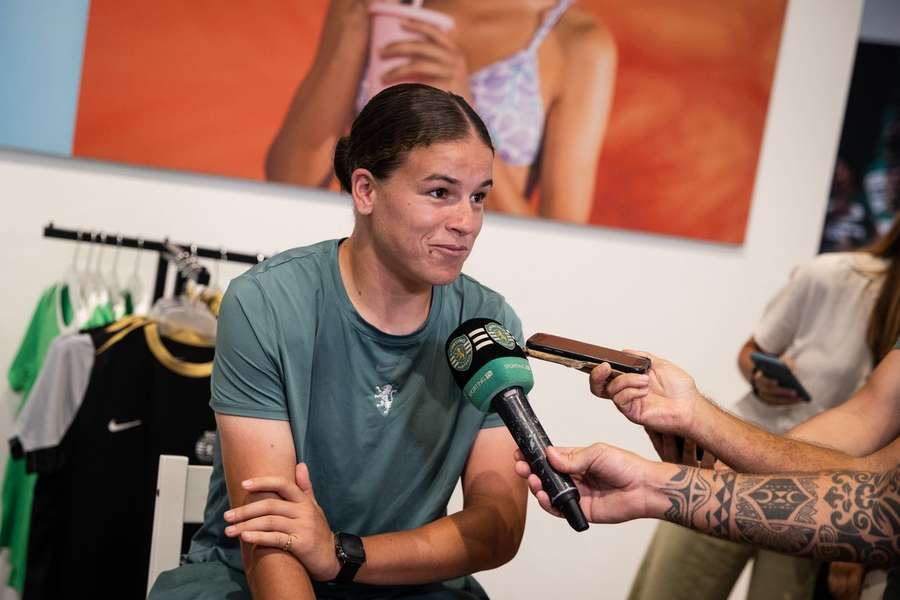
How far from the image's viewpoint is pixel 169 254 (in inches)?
121

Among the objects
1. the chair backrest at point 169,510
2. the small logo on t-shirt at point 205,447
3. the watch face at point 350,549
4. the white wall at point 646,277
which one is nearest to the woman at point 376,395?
the watch face at point 350,549

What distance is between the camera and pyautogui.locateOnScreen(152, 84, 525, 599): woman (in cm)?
187

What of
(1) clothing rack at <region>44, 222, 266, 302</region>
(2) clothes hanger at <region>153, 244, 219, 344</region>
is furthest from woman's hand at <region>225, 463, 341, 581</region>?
(1) clothing rack at <region>44, 222, 266, 302</region>

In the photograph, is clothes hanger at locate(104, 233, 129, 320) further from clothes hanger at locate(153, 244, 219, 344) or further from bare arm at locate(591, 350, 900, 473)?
bare arm at locate(591, 350, 900, 473)

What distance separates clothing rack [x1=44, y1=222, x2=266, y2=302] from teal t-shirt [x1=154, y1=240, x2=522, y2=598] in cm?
105

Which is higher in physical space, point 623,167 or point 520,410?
point 623,167

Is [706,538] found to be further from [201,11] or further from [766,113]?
[201,11]

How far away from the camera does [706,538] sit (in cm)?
281

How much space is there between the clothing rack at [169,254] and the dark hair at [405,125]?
113cm

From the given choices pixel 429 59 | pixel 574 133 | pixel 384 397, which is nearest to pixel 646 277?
pixel 574 133

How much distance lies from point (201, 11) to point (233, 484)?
7.03ft

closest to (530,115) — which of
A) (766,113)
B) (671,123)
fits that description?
(671,123)

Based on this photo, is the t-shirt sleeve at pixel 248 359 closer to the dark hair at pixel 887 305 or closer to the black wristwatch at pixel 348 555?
the black wristwatch at pixel 348 555

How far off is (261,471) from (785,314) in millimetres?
1861
